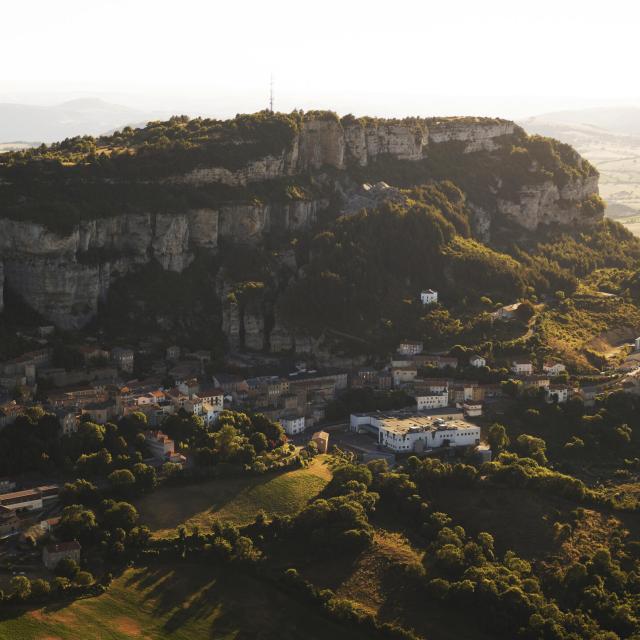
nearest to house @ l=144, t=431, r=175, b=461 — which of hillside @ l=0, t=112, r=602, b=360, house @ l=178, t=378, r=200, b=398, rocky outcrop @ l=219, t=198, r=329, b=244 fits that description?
house @ l=178, t=378, r=200, b=398

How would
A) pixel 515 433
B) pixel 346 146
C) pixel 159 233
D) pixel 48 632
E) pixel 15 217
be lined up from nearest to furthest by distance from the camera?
1. pixel 48 632
2. pixel 515 433
3. pixel 15 217
4. pixel 159 233
5. pixel 346 146

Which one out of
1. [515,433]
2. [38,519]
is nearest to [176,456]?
[38,519]

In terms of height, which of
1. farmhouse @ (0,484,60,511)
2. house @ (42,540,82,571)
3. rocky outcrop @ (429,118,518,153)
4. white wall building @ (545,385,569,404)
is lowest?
house @ (42,540,82,571)

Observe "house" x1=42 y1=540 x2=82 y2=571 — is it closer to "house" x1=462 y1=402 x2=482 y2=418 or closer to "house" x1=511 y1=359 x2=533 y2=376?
"house" x1=462 y1=402 x2=482 y2=418

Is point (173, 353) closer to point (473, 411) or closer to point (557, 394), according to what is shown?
point (473, 411)

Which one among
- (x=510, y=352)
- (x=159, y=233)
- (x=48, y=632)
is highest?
(x=159, y=233)

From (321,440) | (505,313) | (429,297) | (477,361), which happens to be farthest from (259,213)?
(321,440)

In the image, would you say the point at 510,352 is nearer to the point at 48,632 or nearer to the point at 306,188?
the point at 306,188

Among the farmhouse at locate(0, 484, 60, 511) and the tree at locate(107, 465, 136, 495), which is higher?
the tree at locate(107, 465, 136, 495)
